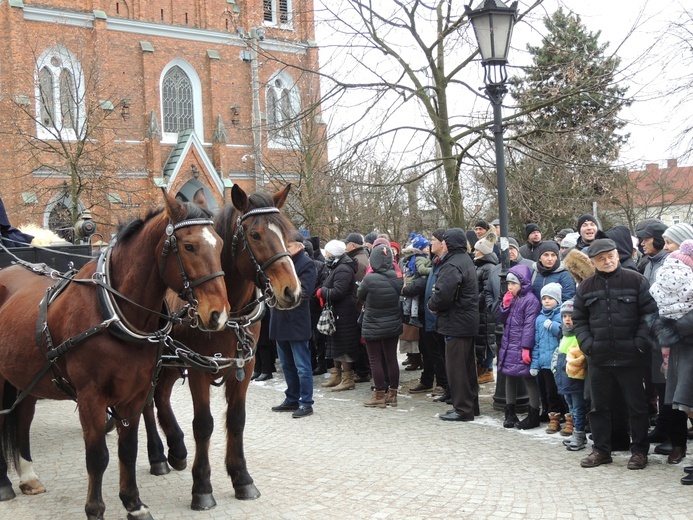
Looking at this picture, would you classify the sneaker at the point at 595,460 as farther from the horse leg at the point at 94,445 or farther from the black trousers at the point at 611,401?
the horse leg at the point at 94,445

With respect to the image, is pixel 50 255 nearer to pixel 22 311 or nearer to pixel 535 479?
pixel 22 311

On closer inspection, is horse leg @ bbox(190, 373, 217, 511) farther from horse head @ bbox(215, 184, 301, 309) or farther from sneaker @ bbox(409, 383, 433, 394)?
sneaker @ bbox(409, 383, 433, 394)

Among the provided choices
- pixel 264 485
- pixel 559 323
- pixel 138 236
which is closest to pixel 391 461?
pixel 264 485

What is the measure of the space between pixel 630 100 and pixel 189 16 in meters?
27.3

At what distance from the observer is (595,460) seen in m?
6.48

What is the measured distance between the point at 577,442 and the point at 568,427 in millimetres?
553

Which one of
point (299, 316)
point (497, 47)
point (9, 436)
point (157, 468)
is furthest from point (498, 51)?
point (9, 436)

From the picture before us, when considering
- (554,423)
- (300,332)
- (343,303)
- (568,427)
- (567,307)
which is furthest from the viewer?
(343,303)

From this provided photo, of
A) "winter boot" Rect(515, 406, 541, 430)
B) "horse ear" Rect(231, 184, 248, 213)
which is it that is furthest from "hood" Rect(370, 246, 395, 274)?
"horse ear" Rect(231, 184, 248, 213)

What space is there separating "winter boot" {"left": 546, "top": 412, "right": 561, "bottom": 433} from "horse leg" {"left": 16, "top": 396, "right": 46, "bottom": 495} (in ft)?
17.1

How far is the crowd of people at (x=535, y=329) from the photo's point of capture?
6395 millimetres

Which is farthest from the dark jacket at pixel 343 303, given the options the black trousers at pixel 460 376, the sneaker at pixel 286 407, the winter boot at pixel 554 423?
the winter boot at pixel 554 423

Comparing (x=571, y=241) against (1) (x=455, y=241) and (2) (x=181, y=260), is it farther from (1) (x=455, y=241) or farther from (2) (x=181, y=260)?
(2) (x=181, y=260)

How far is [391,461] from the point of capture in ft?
22.6
